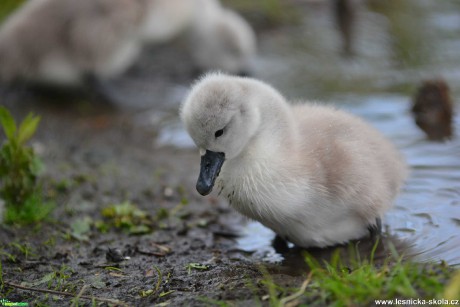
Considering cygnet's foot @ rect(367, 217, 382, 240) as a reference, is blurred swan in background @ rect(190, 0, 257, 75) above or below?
above

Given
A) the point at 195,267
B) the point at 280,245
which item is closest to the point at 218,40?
the point at 280,245

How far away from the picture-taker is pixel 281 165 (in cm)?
420

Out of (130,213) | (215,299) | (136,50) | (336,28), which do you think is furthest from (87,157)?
(336,28)

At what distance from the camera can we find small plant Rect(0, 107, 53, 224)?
4930mm

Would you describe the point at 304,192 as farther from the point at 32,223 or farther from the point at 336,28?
the point at 336,28

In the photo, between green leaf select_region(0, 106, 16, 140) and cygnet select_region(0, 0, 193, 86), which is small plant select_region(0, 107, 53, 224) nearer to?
green leaf select_region(0, 106, 16, 140)

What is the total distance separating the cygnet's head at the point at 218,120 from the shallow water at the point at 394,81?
0.75 m

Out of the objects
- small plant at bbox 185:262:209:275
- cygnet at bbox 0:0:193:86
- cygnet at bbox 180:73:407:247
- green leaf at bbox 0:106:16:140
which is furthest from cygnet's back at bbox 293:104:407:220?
cygnet at bbox 0:0:193:86

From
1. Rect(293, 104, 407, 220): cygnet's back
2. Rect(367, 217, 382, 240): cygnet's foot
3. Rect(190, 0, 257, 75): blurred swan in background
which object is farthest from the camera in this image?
Rect(190, 0, 257, 75): blurred swan in background

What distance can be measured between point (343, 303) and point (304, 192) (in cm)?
118

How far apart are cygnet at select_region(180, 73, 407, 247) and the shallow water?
344mm

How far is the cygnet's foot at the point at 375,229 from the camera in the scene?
A: 15.5 ft

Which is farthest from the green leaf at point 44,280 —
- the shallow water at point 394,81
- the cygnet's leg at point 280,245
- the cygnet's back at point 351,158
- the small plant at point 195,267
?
the cygnet's back at point 351,158

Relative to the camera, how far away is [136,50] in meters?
9.03
